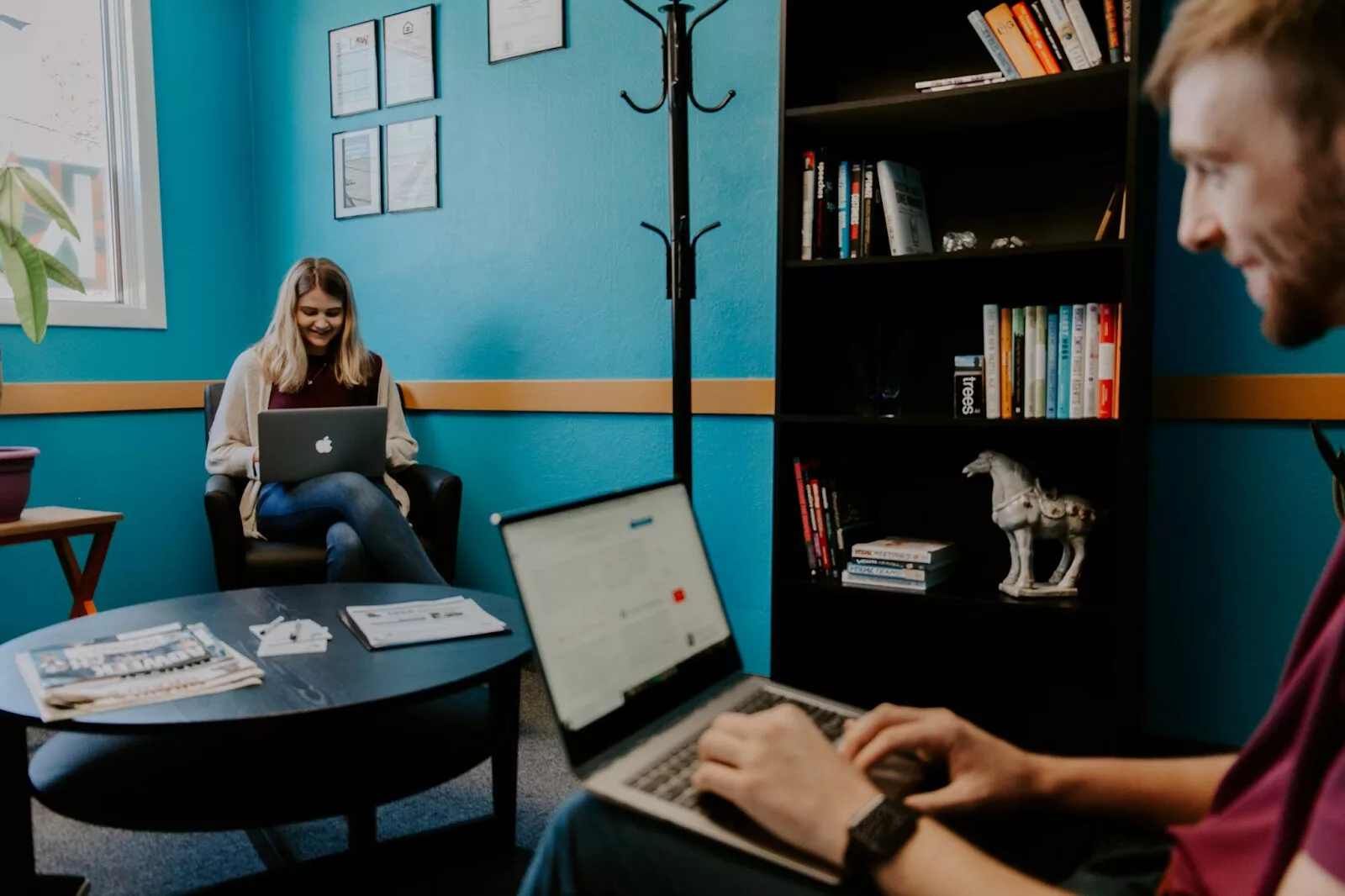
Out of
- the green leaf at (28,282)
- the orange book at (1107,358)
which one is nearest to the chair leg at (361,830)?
the orange book at (1107,358)

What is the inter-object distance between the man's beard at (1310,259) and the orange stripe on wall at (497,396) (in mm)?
1774

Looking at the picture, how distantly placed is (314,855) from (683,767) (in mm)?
1286

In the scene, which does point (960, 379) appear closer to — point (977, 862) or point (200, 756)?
point (977, 862)

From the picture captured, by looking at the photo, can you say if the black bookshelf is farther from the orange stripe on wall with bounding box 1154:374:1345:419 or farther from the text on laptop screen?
the text on laptop screen

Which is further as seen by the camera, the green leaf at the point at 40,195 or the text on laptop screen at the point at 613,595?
the green leaf at the point at 40,195

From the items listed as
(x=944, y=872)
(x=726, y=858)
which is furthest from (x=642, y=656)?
(x=944, y=872)

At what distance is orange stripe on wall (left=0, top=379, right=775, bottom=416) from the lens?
8.61 ft

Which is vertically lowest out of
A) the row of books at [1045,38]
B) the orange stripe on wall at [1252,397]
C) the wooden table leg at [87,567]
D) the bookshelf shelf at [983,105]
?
the wooden table leg at [87,567]

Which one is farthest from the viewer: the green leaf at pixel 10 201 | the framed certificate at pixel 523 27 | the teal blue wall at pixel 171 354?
the teal blue wall at pixel 171 354

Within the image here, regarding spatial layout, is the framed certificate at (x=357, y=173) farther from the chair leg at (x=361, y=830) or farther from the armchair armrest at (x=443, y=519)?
the chair leg at (x=361, y=830)

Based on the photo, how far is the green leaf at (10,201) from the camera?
2.32 meters

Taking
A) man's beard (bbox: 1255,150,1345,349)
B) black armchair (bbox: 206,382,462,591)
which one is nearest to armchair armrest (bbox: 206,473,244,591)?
black armchair (bbox: 206,382,462,591)

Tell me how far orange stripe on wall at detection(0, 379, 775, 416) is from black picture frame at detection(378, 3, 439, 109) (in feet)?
3.18

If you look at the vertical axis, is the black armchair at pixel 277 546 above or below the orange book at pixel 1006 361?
below
